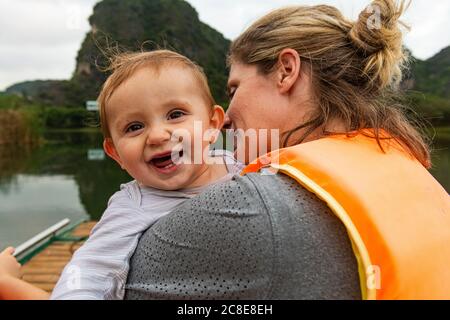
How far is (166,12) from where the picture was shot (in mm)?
46531

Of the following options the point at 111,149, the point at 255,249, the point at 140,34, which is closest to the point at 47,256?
the point at 111,149

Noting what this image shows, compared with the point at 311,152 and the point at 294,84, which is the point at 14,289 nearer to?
the point at 311,152

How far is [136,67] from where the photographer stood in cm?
126

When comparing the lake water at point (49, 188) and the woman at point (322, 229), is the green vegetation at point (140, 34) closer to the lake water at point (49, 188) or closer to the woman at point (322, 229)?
the lake water at point (49, 188)

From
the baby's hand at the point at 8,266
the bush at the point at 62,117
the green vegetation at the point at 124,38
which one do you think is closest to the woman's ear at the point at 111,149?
the baby's hand at the point at 8,266

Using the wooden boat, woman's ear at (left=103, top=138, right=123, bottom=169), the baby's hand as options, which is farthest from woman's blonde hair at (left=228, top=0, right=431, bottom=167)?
the wooden boat

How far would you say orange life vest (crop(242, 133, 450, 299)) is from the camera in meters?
0.84

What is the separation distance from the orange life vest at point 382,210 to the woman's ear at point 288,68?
9.3 inches

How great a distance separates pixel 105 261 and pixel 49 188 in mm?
14054

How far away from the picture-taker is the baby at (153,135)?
115 centimetres

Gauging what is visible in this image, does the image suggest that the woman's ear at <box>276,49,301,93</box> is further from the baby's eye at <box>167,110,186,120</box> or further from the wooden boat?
the wooden boat

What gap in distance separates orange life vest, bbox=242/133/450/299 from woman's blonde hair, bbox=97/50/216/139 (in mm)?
404
